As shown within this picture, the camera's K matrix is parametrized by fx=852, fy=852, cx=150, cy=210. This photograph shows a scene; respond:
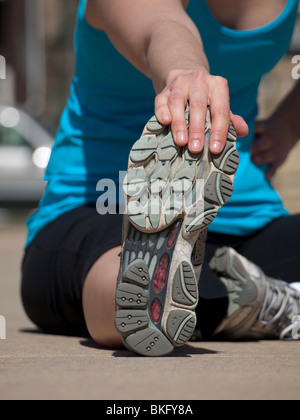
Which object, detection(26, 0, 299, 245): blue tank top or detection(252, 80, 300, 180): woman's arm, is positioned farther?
detection(252, 80, 300, 180): woman's arm

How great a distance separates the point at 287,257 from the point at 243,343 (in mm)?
372

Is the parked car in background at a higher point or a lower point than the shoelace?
higher

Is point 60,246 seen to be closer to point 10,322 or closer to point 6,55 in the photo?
point 10,322

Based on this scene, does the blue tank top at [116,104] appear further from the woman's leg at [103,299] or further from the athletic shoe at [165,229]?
the athletic shoe at [165,229]

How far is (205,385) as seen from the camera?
1.36 m

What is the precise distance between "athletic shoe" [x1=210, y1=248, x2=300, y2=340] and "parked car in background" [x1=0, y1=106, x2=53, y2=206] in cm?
595

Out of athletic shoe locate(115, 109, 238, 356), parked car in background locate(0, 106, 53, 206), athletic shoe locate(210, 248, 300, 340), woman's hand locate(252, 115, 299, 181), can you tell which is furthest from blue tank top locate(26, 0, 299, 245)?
parked car in background locate(0, 106, 53, 206)

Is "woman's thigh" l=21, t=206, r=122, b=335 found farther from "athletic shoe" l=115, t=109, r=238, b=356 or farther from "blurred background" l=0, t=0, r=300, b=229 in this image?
"blurred background" l=0, t=0, r=300, b=229

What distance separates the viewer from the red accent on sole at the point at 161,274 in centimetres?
170

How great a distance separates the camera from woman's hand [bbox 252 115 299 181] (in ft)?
8.62

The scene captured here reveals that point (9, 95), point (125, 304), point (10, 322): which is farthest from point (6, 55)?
point (125, 304)

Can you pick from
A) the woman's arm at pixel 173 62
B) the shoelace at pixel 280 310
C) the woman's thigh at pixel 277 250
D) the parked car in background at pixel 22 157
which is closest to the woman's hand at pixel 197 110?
the woman's arm at pixel 173 62

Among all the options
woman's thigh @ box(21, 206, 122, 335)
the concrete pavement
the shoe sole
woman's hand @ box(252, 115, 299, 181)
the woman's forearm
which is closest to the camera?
the concrete pavement

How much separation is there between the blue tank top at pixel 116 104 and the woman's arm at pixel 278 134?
0.19 meters
